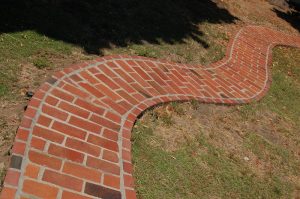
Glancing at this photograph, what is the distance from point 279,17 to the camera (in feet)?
39.0

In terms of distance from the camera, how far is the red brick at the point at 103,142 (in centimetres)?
389

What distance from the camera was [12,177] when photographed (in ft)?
10.2

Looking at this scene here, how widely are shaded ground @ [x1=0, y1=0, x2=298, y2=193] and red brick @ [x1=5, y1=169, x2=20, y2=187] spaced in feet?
0.34

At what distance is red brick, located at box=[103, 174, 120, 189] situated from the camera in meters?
3.46

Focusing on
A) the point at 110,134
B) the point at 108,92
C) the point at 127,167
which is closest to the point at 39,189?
the point at 127,167

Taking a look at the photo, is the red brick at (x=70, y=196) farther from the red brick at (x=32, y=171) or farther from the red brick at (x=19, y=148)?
the red brick at (x=19, y=148)

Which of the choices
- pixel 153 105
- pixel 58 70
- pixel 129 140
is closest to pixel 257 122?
pixel 153 105

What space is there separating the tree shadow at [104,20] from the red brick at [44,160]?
2.43 metres

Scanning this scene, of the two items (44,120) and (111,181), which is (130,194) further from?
(44,120)

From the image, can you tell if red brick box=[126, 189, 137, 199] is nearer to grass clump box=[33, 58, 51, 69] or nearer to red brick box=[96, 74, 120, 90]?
red brick box=[96, 74, 120, 90]

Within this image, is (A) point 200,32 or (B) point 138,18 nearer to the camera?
(B) point 138,18

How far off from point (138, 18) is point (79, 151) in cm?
421

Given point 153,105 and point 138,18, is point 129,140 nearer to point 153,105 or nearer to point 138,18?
point 153,105

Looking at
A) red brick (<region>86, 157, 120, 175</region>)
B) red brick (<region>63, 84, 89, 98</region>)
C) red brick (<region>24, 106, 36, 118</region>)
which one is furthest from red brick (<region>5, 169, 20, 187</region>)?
red brick (<region>63, 84, 89, 98</region>)
